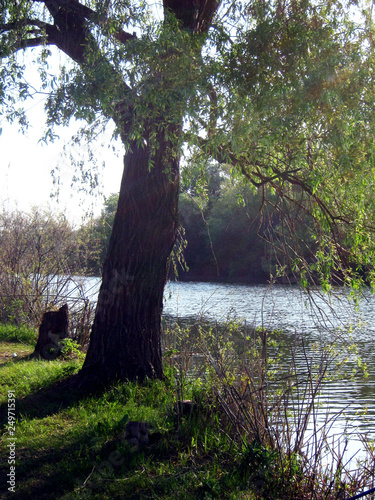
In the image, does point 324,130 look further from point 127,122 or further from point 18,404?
point 18,404

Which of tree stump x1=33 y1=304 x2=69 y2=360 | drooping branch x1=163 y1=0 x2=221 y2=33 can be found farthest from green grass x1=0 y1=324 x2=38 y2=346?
drooping branch x1=163 y1=0 x2=221 y2=33

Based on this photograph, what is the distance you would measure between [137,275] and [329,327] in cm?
979

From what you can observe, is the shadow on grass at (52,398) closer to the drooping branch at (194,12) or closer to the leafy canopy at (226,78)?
the leafy canopy at (226,78)

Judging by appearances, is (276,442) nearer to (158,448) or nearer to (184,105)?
(158,448)

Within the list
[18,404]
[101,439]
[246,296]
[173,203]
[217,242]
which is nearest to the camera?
[101,439]

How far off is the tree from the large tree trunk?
0.5 inches

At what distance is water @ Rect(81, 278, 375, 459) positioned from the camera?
614cm

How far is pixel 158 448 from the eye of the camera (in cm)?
467

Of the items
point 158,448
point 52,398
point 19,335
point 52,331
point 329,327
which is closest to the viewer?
point 158,448

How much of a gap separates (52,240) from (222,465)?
9.43 meters

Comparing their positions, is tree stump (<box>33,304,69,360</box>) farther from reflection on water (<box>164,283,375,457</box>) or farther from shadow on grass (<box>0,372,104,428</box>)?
shadow on grass (<box>0,372,104,428</box>)

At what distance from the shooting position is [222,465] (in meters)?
4.45

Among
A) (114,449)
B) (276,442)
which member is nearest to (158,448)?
(114,449)

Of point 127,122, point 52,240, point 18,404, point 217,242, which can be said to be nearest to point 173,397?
point 18,404
